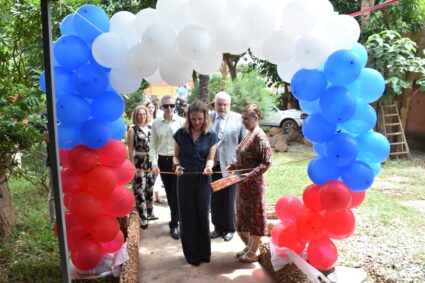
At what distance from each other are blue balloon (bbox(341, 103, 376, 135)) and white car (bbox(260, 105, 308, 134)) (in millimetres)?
10368

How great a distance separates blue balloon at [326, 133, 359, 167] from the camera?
3.07 meters

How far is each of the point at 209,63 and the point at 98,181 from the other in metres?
1.37

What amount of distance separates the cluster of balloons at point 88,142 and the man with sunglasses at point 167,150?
1.16m

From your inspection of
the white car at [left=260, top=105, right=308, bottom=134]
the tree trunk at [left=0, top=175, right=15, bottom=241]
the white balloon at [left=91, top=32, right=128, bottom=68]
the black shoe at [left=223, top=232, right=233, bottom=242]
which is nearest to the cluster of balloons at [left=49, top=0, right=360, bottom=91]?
the white balloon at [left=91, top=32, right=128, bottom=68]

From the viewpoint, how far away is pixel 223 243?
14.5ft

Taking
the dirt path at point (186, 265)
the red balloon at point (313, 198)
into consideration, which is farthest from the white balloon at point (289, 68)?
the dirt path at point (186, 265)

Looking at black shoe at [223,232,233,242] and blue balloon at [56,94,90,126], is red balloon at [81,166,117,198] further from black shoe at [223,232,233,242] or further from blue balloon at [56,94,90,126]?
black shoe at [223,232,233,242]

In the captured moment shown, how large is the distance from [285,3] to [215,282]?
2414mm

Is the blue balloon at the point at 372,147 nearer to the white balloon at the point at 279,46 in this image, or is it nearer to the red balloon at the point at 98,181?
the white balloon at the point at 279,46

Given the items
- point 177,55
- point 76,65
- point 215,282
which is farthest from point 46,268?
point 177,55

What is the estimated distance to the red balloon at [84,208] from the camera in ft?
10.8

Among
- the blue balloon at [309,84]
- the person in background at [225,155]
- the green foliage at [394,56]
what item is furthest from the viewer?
the green foliage at [394,56]

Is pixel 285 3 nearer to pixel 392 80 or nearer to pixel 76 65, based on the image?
pixel 76 65

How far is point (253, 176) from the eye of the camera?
11.7 ft
